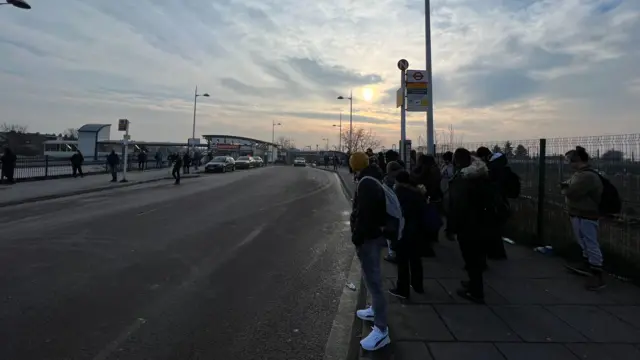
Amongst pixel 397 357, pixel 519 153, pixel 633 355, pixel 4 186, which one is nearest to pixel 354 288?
pixel 397 357

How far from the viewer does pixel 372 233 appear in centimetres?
→ 378

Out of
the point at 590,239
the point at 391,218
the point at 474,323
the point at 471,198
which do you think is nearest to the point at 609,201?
the point at 590,239

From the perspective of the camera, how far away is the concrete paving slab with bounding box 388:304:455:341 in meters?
4.08

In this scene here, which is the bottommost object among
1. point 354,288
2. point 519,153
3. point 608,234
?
point 354,288

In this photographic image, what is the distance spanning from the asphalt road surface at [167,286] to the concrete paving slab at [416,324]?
75 cm

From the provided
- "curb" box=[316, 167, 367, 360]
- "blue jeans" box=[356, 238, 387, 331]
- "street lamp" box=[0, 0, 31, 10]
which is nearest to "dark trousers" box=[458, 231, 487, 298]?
"curb" box=[316, 167, 367, 360]

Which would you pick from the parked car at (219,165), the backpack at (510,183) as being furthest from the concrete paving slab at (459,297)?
the parked car at (219,165)

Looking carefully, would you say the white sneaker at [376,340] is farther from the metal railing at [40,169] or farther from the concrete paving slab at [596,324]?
the metal railing at [40,169]

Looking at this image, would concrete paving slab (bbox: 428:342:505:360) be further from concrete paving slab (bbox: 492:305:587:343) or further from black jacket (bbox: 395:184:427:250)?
black jacket (bbox: 395:184:427:250)

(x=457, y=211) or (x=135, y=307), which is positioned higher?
(x=457, y=211)

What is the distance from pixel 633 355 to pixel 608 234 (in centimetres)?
377

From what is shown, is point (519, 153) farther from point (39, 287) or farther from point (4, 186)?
point (4, 186)

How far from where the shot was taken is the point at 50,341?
3965mm

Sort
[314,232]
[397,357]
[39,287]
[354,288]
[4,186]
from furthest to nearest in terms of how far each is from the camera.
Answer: [4,186] → [314,232] → [354,288] → [39,287] → [397,357]
